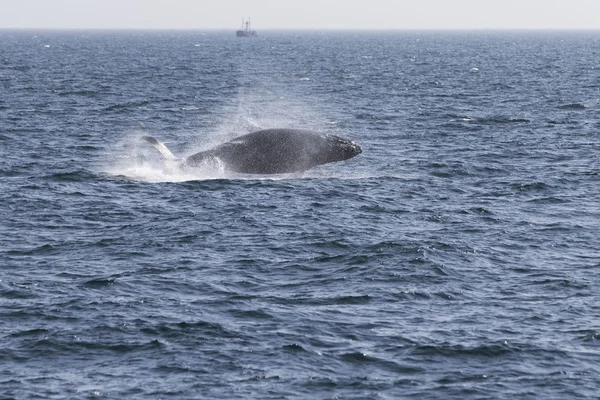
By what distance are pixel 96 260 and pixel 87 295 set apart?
3.84 metres

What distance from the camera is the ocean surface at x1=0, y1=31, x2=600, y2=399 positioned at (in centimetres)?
2459

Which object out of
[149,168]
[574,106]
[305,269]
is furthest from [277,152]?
[574,106]

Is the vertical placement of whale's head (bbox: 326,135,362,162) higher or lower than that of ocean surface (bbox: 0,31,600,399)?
higher

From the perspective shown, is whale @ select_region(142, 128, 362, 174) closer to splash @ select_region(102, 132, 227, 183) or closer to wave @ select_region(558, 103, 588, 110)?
splash @ select_region(102, 132, 227, 183)

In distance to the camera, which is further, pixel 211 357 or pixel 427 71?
pixel 427 71

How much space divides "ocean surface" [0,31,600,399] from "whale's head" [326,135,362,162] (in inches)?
55.2

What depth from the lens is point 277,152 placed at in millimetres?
45719

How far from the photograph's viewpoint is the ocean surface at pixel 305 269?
24594 millimetres

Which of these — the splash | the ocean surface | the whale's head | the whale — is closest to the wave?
the ocean surface

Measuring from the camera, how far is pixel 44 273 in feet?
105

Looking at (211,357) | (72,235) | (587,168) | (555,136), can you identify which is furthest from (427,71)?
→ (211,357)

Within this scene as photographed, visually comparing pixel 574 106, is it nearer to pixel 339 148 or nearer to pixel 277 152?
pixel 339 148

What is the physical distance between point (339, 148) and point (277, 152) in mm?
2747

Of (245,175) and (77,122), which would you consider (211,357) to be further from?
(77,122)
